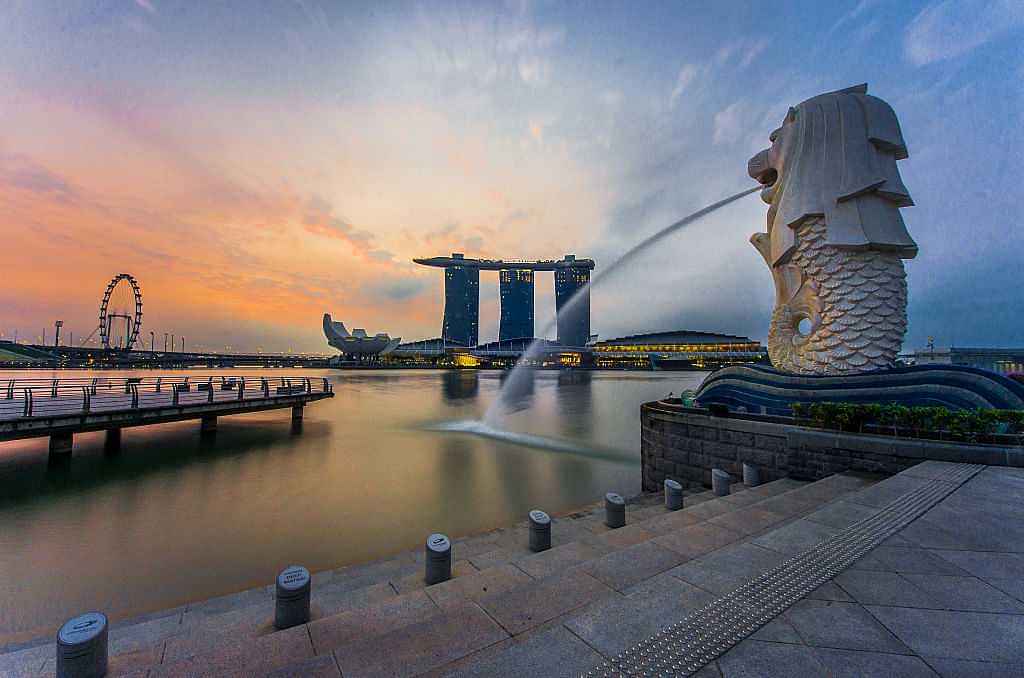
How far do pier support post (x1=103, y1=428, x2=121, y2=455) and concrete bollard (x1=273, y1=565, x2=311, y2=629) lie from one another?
19.8 meters

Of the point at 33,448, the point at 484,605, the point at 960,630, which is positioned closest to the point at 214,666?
the point at 484,605

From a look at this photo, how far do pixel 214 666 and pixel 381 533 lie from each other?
777 cm

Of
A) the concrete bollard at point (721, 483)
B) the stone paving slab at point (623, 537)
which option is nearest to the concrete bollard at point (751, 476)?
the concrete bollard at point (721, 483)

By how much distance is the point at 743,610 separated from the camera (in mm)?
3504

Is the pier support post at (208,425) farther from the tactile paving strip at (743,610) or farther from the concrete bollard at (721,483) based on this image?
the tactile paving strip at (743,610)

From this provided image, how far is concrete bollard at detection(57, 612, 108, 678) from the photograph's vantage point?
328 centimetres

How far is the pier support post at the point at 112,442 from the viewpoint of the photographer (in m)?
18.3

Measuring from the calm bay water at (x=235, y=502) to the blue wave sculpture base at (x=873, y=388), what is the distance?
18.2 ft

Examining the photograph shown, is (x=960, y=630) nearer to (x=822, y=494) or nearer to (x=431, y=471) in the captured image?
(x=822, y=494)

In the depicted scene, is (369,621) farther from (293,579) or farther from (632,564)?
(632,564)

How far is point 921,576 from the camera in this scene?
4074mm

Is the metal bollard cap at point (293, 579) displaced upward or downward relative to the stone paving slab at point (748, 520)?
downward

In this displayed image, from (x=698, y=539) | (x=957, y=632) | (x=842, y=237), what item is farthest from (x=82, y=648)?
(x=842, y=237)

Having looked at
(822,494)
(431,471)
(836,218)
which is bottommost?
(431,471)
